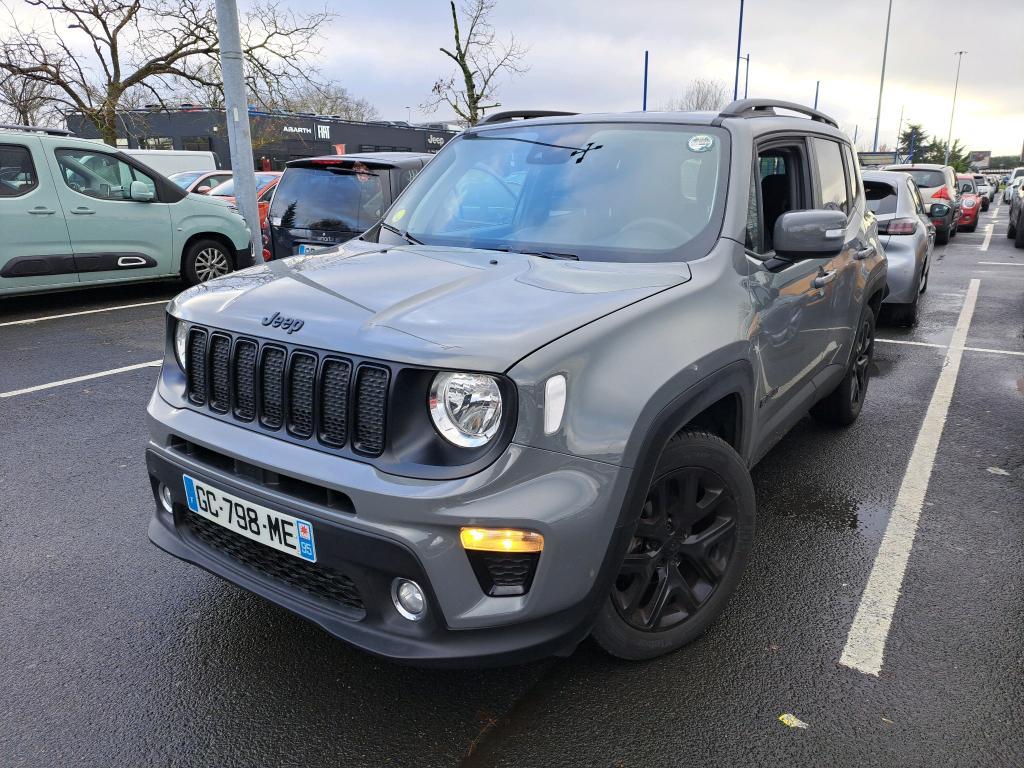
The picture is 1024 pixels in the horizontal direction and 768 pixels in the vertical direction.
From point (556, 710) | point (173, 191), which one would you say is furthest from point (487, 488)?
point (173, 191)

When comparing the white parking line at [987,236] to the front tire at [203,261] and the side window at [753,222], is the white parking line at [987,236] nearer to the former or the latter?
the front tire at [203,261]

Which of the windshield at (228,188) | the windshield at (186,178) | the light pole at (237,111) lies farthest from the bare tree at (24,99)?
the light pole at (237,111)

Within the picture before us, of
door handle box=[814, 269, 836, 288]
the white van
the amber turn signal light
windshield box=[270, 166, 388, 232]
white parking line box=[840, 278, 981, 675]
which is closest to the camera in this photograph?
the amber turn signal light

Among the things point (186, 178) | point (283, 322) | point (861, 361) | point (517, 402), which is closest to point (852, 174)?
point (861, 361)

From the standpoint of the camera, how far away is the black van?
712 centimetres

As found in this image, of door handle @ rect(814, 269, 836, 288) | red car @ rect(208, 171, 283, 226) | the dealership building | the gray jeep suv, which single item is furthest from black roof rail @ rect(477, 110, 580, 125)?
the dealership building

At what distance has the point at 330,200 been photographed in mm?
7234

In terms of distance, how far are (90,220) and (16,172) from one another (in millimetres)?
818

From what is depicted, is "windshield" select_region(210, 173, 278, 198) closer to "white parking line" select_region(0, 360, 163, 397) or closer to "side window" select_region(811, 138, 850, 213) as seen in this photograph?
"white parking line" select_region(0, 360, 163, 397)

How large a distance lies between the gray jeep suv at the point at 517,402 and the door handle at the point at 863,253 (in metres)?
1.07

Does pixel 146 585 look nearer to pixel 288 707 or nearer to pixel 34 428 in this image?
pixel 288 707

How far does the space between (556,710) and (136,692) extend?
1.33m

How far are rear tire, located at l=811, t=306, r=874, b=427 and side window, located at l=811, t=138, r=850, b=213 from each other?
2.48 ft

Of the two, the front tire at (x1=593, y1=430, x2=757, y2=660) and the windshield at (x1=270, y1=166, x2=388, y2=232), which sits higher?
the windshield at (x1=270, y1=166, x2=388, y2=232)
